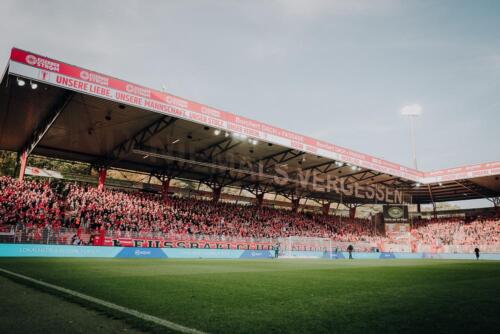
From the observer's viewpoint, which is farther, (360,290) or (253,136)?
(253,136)

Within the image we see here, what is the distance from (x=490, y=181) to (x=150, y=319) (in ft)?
124

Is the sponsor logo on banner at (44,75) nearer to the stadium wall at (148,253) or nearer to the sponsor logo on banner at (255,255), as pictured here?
the stadium wall at (148,253)

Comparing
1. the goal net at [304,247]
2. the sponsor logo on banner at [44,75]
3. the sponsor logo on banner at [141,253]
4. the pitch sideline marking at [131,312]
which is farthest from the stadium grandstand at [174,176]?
the pitch sideline marking at [131,312]

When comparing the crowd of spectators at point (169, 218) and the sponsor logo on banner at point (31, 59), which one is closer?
the sponsor logo on banner at point (31, 59)

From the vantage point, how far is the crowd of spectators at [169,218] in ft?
58.5

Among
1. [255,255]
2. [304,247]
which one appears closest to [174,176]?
[255,255]

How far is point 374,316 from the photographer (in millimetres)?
3164

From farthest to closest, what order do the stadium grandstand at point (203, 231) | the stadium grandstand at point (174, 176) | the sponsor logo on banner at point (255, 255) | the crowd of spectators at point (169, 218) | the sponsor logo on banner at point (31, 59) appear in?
the sponsor logo on banner at point (255, 255)
the crowd of spectators at point (169, 218)
the stadium grandstand at point (174, 176)
the sponsor logo on banner at point (31, 59)
the stadium grandstand at point (203, 231)

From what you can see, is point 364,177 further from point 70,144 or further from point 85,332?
point 85,332

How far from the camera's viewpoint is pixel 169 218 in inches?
942

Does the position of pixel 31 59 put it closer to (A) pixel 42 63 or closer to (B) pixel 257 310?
(A) pixel 42 63

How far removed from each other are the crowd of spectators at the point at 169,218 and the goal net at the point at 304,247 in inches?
96.9

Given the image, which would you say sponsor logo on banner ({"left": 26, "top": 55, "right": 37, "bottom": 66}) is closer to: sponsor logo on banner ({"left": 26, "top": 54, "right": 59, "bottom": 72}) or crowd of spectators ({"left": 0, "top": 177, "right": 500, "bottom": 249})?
sponsor logo on banner ({"left": 26, "top": 54, "right": 59, "bottom": 72})

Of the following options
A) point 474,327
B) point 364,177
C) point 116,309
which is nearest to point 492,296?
point 474,327
